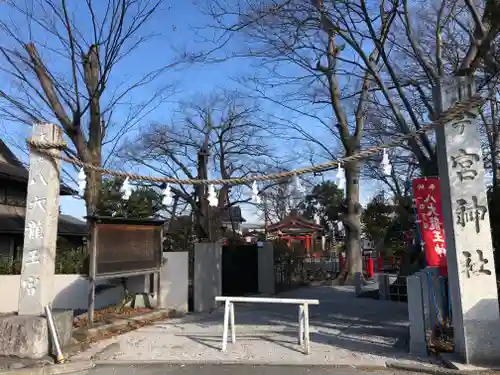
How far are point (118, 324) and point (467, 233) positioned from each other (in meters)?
7.26

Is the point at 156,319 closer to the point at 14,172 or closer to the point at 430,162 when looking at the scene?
the point at 430,162

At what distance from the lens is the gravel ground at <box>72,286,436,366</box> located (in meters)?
7.43

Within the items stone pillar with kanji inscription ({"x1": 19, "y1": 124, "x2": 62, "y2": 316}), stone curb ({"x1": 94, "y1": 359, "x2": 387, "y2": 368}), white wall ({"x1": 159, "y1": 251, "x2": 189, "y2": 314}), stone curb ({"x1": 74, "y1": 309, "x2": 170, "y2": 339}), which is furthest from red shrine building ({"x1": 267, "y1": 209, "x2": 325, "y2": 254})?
stone curb ({"x1": 94, "y1": 359, "x2": 387, "y2": 368})

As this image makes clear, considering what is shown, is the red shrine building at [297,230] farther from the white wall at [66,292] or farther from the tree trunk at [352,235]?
the white wall at [66,292]

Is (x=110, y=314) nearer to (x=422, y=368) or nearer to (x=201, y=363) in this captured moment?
(x=201, y=363)

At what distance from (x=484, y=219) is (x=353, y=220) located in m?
16.3

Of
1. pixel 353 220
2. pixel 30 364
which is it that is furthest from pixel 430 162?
pixel 353 220

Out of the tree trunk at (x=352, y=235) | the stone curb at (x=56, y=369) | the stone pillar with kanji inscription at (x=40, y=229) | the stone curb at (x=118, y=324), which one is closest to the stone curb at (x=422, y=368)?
the stone curb at (x=56, y=369)

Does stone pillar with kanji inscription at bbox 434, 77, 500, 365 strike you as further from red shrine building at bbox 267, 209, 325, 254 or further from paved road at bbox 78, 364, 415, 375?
red shrine building at bbox 267, 209, 325, 254

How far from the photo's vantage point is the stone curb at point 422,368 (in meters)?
6.28

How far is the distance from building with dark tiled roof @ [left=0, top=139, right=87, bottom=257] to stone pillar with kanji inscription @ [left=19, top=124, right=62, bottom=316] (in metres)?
9.11

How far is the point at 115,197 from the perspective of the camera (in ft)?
70.1

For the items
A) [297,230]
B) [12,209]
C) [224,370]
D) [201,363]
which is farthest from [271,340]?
[297,230]

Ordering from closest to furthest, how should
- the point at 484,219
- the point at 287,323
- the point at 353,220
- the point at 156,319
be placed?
the point at 484,219, the point at 287,323, the point at 156,319, the point at 353,220
